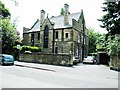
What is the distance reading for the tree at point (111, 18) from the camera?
24.7 metres

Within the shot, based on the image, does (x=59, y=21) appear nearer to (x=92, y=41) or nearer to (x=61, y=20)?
(x=61, y=20)

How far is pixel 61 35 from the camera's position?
39.1 m

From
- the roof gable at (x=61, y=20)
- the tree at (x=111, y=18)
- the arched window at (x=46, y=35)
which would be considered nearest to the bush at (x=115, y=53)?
the tree at (x=111, y=18)

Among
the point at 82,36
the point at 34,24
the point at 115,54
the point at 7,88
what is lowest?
the point at 7,88

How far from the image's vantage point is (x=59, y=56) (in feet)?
83.6

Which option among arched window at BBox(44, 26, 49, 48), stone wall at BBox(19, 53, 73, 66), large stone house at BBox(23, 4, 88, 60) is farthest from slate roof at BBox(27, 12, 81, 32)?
stone wall at BBox(19, 53, 73, 66)

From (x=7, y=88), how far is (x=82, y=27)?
3681cm

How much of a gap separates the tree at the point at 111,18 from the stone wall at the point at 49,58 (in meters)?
6.70

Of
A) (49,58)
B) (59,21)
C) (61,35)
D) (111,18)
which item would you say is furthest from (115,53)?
(59,21)

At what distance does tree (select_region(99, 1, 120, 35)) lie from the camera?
24.7 meters

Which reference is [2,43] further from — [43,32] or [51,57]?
[51,57]

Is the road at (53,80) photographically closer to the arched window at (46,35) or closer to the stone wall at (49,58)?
the stone wall at (49,58)

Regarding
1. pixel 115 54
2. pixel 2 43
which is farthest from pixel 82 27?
pixel 115 54

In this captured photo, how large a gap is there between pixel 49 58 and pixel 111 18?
10.2m
